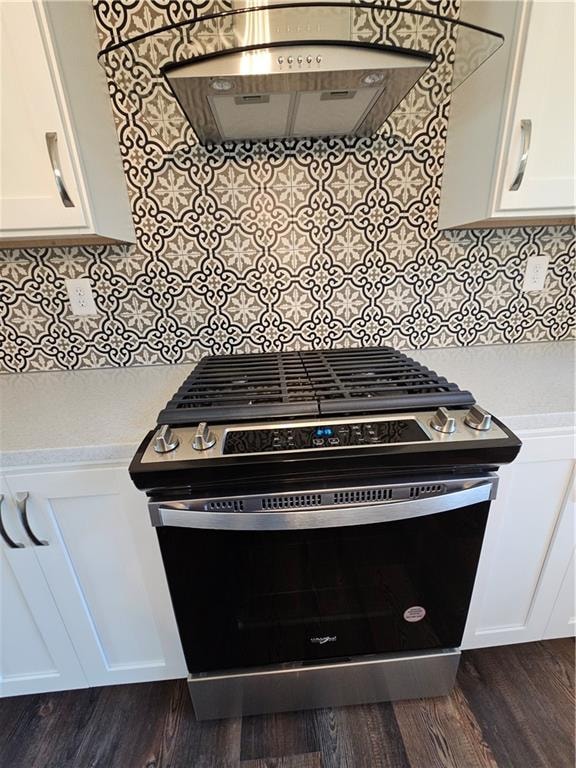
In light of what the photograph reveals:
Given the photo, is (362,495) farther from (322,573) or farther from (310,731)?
(310,731)

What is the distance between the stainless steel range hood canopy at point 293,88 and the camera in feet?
2.35

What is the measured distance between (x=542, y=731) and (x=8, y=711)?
162cm

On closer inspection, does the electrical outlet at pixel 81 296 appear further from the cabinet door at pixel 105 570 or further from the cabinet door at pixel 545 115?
the cabinet door at pixel 545 115

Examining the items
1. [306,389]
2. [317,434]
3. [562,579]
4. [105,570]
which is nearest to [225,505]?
[317,434]

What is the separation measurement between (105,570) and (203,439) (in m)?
0.54

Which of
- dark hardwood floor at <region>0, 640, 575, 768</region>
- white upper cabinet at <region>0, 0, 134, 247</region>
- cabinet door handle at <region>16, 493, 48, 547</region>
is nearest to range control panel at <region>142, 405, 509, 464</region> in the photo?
cabinet door handle at <region>16, 493, 48, 547</region>

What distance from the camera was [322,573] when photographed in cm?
85

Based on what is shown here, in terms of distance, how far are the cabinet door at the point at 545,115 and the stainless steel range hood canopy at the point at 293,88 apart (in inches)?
12.5

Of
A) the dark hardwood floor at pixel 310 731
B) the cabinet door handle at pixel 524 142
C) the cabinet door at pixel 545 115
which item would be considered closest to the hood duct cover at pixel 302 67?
the cabinet door at pixel 545 115

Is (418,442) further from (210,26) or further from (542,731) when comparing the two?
(210,26)

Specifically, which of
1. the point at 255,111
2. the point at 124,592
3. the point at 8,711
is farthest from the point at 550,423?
the point at 8,711

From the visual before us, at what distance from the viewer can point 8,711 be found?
1144 mm

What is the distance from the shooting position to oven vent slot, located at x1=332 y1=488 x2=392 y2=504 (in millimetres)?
743

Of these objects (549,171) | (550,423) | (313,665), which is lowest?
(313,665)
